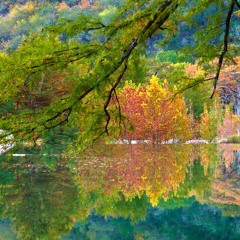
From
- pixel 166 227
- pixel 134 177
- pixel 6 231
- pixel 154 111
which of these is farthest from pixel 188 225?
pixel 154 111

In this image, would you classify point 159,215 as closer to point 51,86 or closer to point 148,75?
point 51,86

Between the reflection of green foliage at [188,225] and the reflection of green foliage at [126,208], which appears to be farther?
the reflection of green foliage at [126,208]

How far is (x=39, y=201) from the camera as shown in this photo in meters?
6.57

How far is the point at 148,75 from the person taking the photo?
31.0 meters

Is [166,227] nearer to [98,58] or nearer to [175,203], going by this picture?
[175,203]

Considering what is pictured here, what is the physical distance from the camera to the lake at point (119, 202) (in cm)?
507

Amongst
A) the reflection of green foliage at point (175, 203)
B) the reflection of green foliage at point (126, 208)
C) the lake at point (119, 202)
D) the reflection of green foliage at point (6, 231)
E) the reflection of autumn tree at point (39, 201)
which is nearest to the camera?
the reflection of green foliage at point (6, 231)

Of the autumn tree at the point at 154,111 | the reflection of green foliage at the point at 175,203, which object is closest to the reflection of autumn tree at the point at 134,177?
the reflection of green foliage at the point at 175,203

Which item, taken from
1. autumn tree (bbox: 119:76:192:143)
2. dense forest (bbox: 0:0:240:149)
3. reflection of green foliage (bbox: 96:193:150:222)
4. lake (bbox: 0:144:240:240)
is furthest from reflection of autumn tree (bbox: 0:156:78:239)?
autumn tree (bbox: 119:76:192:143)

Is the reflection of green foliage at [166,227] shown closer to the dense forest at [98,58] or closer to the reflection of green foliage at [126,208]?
the reflection of green foliage at [126,208]

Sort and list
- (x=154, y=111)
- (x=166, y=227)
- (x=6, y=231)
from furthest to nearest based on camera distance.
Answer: (x=154, y=111), (x=166, y=227), (x=6, y=231)

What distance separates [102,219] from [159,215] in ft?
2.35

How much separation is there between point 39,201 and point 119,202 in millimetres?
1090

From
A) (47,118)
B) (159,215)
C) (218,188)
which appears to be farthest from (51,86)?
(47,118)
